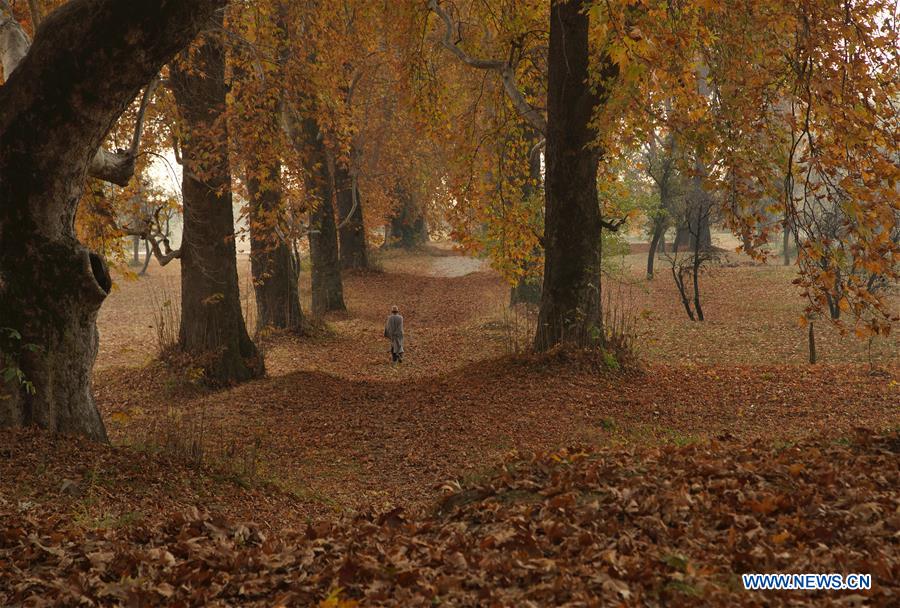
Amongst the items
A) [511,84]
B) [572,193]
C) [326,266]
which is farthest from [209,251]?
[326,266]

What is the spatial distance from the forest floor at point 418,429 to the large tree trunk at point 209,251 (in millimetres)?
640

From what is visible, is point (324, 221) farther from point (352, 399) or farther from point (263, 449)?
point (263, 449)

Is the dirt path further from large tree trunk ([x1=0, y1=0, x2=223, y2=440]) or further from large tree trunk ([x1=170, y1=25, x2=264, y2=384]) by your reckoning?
large tree trunk ([x1=0, y1=0, x2=223, y2=440])

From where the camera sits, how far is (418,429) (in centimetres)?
1016

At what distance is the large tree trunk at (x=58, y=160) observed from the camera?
6781 millimetres

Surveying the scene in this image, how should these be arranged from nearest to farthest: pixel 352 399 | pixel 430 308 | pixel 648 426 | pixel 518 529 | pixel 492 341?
pixel 518 529 < pixel 648 426 < pixel 352 399 < pixel 492 341 < pixel 430 308

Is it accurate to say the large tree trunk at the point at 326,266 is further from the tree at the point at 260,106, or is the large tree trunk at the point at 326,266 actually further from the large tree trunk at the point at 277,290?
the tree at the point at 260,106

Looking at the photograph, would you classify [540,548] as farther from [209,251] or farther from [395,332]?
[395,332]

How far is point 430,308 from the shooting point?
27.0 meters

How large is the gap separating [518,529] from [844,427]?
6.23 m

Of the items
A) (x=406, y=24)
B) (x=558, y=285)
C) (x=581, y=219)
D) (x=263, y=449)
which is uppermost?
(x=406, y=24)

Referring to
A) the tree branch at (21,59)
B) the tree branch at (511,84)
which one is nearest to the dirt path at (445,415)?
the tree branch at (21,59)

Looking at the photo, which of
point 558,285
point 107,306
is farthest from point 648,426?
point 107,306

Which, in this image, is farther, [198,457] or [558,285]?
[558,285]
